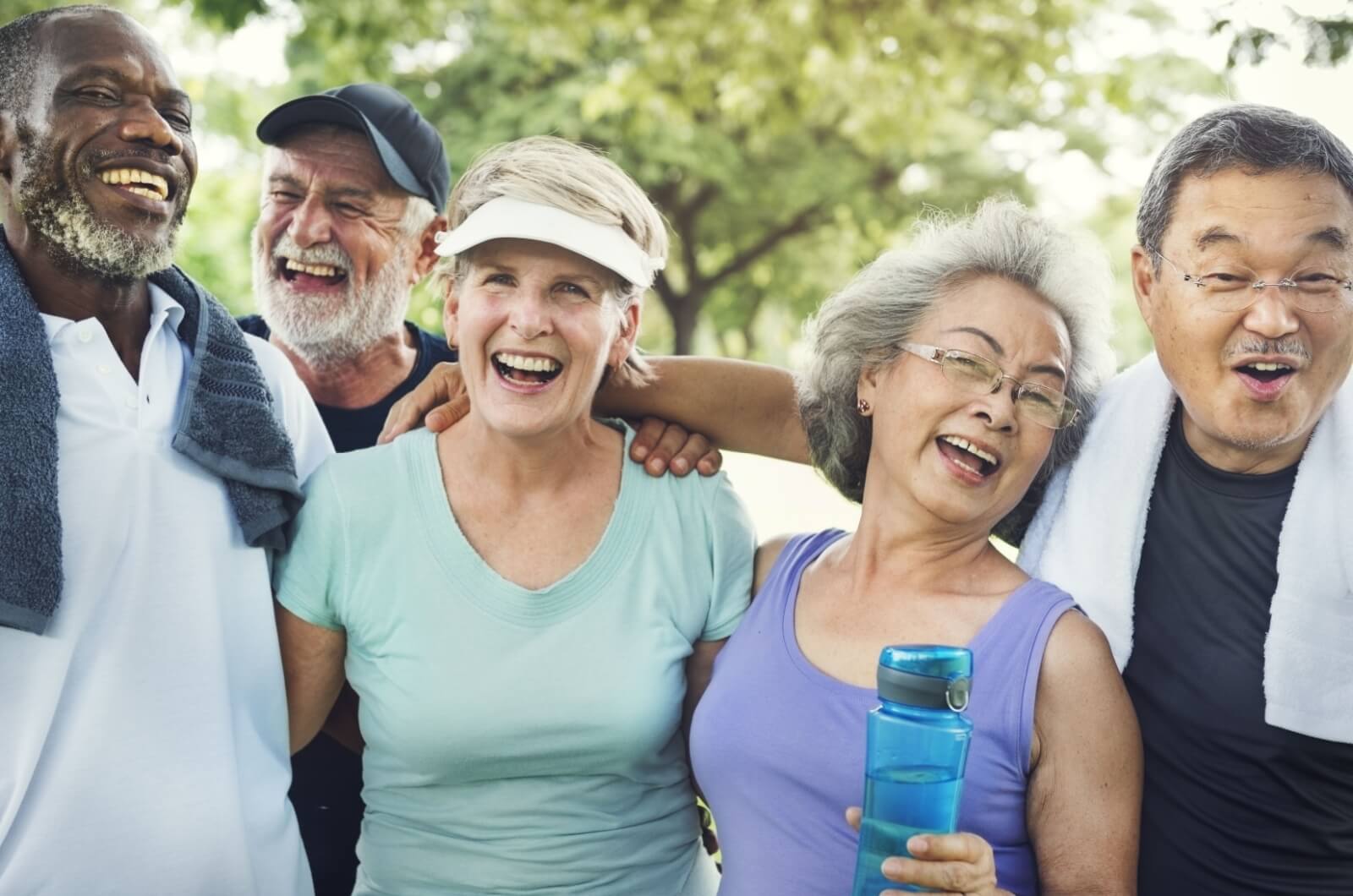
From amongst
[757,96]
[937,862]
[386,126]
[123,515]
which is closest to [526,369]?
[123,515]

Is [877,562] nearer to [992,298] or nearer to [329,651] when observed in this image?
[992,298]

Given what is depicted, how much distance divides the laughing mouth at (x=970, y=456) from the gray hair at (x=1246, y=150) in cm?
49

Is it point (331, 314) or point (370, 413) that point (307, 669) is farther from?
point (331, 314)

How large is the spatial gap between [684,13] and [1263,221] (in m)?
7.94

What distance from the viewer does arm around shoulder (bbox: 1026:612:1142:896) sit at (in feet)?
6.90

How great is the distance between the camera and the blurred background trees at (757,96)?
359 inches

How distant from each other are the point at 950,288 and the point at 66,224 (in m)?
1.65

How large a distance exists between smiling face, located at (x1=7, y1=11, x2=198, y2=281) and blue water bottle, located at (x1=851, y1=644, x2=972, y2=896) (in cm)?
158

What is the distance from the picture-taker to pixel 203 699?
2.30 m

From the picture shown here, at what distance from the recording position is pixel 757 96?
11.1m

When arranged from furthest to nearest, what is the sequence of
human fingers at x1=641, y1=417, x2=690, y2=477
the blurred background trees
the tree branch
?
the tree branch < the blurred background trees < human fingers at x1=641, y1=417, x2=690, y2=477

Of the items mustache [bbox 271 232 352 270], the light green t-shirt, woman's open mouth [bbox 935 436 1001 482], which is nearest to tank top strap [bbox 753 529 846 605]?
the light green t-shirt

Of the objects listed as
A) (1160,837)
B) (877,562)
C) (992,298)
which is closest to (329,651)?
(877,562)

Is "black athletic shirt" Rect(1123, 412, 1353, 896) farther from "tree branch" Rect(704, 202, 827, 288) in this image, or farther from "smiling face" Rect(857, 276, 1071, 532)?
"tree branch" Rect(704, 202, 827, 288)
